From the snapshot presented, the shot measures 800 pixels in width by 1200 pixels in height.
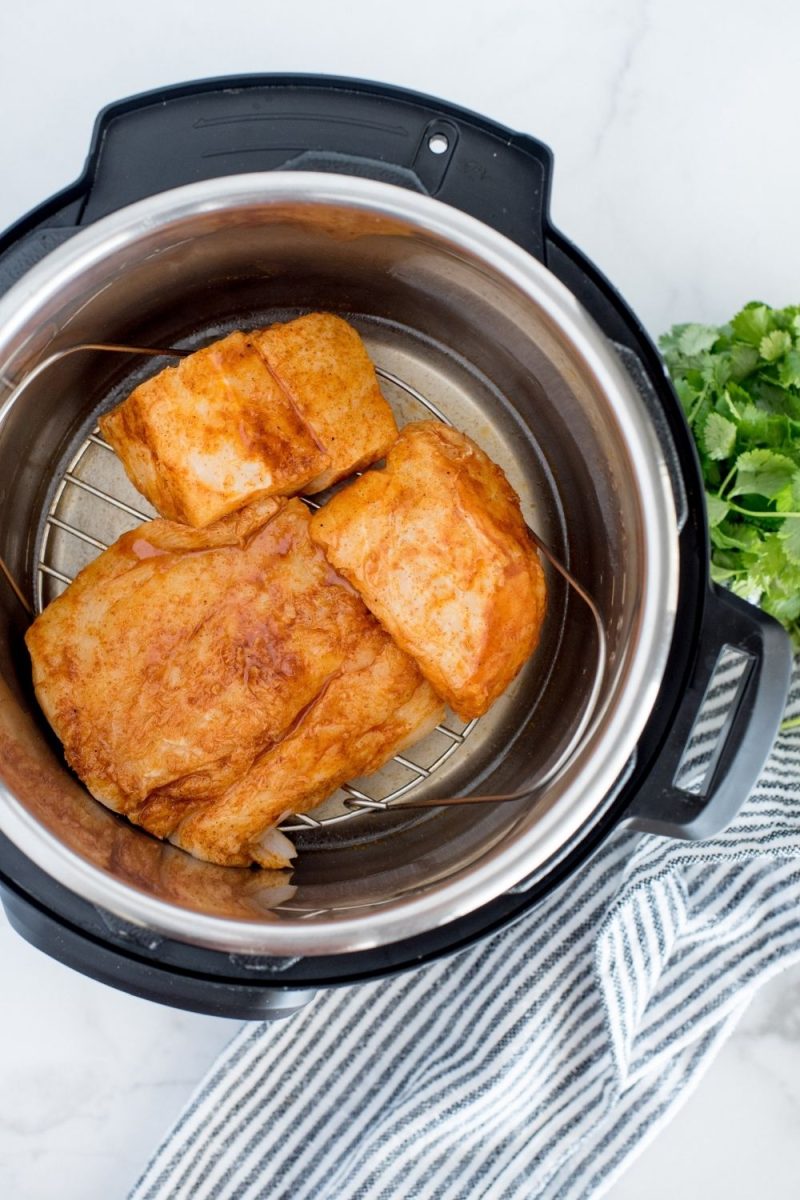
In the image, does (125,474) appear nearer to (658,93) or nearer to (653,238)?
(653,238)

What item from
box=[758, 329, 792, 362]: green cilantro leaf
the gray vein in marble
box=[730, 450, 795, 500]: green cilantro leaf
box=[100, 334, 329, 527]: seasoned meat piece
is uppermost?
the gray vein in marble

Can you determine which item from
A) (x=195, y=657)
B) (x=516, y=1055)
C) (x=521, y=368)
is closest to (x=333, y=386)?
(x=521, y=368)

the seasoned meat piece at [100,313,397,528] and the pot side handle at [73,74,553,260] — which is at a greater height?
the pot side handle at [73,74,553,260]

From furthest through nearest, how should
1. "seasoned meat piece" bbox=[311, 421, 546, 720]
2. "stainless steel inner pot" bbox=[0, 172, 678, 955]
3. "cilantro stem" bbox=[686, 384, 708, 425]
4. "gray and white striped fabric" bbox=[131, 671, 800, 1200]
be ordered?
1. "gray and white striped fabric" bbox=[131, 671, 800, 1200]
2. "cilantro stem" bbox=[686, 384, 708, 425]
3. "seasoned meat piece" bbox=[311, 421, 546, 720]
4. "stainless steel inner pot" bbox=[0, 172, 678, 955]

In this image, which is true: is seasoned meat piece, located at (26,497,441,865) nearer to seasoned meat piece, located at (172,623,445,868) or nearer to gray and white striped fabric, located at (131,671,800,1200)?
seasoned meat piece, located at (172,623,445,868)

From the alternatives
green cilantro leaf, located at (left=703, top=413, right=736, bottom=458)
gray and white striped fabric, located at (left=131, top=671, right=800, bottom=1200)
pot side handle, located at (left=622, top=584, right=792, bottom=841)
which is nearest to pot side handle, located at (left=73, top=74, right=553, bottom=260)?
green cilantro leaf, located at (left=703, top=413, right=736, bottom=458)

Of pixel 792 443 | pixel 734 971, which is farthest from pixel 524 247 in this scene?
pixel 734 971

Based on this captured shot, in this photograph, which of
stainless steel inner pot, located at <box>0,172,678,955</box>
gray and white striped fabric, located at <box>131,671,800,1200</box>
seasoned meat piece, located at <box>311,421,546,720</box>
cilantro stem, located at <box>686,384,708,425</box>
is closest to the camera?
stainless steel inner pot, located at <box>0,172,678,955</box>
